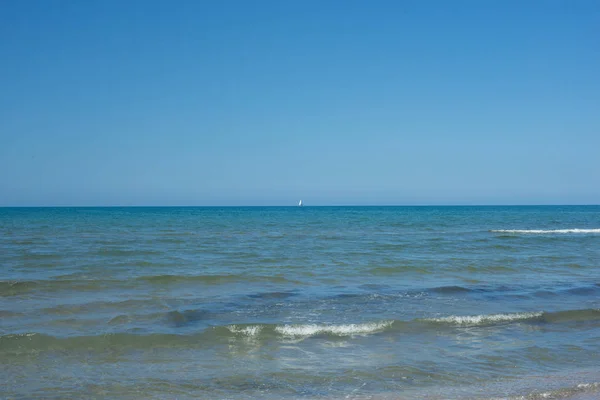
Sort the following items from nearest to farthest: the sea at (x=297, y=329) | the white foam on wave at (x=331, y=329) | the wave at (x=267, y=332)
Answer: the sea at (x=297, y=329)
the wave at (x=267, y=332)
the white foam on wave at (x=331, y=329)

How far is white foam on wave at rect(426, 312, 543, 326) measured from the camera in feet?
37.9

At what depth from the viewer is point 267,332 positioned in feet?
35.1

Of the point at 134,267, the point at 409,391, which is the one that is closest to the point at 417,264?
the point at 134,267

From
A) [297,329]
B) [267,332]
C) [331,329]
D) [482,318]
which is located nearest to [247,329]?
[267,332]

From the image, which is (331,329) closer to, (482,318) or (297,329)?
(297,329)

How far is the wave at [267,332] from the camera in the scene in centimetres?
983

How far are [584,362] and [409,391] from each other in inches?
139

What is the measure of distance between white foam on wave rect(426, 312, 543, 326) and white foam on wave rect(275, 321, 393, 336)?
1493 mm

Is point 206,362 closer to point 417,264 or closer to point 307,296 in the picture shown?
point 307,296

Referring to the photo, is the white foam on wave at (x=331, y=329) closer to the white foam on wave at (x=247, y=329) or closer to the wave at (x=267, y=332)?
the wave at (x=267, y=332)

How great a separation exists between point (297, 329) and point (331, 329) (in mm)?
700

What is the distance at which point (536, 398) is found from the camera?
284 inches

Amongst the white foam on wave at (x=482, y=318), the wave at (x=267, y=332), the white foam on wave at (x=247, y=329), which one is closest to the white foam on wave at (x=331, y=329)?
the wave at (x=267, y=332)

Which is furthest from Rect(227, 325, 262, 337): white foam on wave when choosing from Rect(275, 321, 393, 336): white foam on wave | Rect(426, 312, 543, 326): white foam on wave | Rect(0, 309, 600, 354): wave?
Rect(426, 312, 543, 326): white foam on wave
